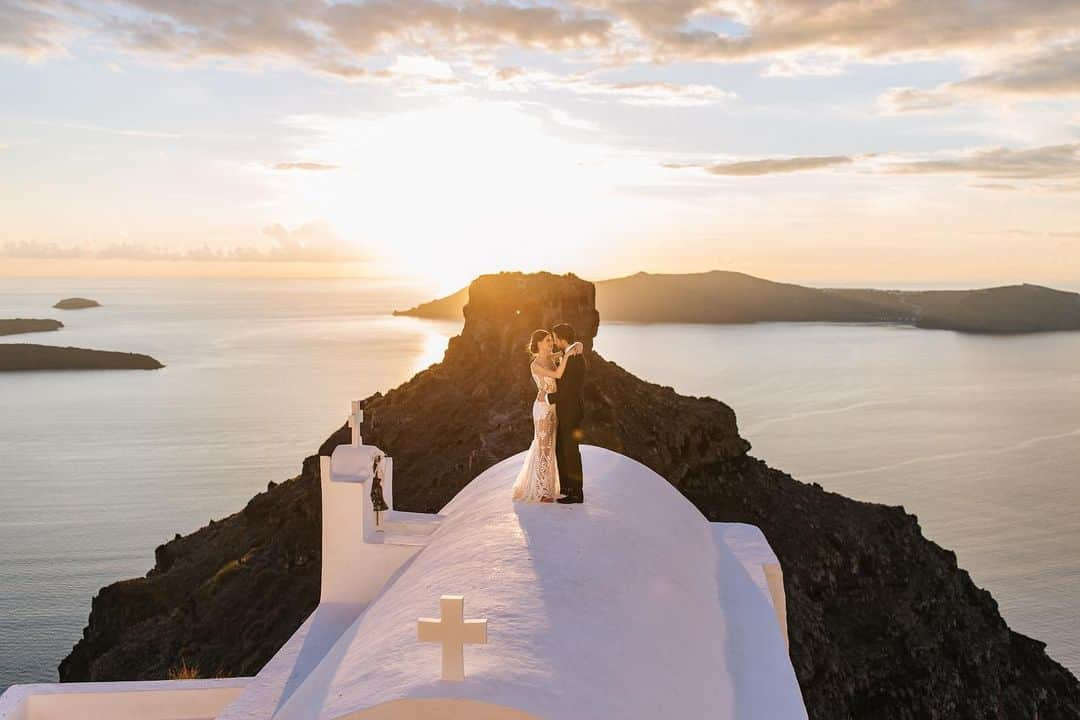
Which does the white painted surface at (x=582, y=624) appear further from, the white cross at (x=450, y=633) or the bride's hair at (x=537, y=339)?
the bride's hair at (x=537, y=339)

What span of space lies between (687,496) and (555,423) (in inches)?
1707

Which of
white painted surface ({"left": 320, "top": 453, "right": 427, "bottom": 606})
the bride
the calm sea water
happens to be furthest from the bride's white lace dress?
the calm sea water

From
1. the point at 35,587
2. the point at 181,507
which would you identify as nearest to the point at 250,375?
the point at 181,507

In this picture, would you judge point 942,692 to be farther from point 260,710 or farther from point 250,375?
point 250,375

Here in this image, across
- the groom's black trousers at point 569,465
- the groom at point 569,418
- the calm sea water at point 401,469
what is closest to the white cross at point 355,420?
the groom at point 569,418

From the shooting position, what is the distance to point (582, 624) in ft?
24.2

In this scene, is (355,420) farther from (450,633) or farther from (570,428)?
(450,633)

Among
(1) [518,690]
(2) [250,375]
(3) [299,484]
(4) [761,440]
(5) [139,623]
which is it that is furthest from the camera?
(2) [250,375]

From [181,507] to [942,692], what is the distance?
69488 millimetres

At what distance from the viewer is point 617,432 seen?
49875mm

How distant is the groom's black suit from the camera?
10.3 meters

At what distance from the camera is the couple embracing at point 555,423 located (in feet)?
33.9

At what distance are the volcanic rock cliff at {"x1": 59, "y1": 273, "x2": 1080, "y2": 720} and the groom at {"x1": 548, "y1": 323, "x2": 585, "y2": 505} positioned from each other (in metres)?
34.7

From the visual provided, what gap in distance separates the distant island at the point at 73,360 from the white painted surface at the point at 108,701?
590 ft
